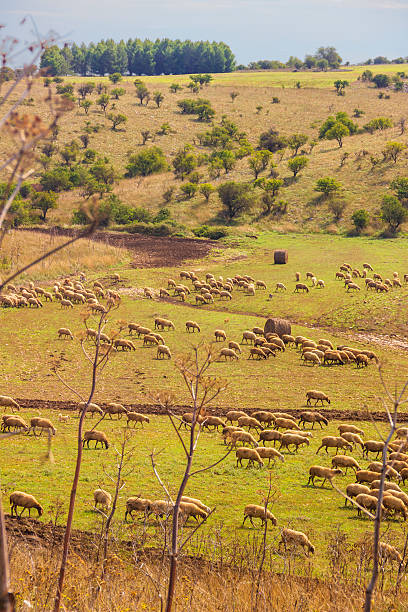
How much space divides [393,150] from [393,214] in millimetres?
19941

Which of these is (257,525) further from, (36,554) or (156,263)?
(156,263)

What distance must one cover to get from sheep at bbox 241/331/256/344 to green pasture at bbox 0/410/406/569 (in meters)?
11.4

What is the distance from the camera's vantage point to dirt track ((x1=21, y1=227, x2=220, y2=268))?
50938mm

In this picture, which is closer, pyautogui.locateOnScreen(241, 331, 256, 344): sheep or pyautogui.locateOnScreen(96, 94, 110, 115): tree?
pyautogui.locateOnScreen(241, 331, 256, 344): sheep

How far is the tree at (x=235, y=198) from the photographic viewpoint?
231 feet

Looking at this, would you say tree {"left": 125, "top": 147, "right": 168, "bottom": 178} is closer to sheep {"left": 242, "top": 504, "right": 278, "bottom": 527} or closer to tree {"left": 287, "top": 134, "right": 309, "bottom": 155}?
tree {"left": 287, "top": 134, "right": 309, "bottom": 155}

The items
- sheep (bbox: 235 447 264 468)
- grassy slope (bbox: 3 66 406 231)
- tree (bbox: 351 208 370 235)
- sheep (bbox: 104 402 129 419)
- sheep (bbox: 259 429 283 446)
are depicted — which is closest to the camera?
sheep (bbox: 235 447 264 468)

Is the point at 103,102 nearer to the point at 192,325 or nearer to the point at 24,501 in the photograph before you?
the point at 192,325

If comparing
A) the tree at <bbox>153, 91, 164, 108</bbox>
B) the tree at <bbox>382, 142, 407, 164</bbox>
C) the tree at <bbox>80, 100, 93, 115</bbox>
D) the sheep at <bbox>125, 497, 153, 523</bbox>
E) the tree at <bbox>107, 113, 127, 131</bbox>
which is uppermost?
the tree at <bbox>153, 91, 164, 108</bbox>

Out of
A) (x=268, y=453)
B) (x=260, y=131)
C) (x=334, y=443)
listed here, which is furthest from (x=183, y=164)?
(x=268, y=453)

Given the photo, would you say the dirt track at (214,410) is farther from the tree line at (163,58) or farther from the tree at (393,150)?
the tree line at (163,58)

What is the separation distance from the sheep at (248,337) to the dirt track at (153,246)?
1909cm

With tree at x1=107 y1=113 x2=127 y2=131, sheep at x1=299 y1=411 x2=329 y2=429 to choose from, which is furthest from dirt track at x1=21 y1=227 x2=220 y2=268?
tree at x1=107 y1=113 x2=127 y2=131

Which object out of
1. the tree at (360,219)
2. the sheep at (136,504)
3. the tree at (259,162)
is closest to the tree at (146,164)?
the tree at (259,162)
